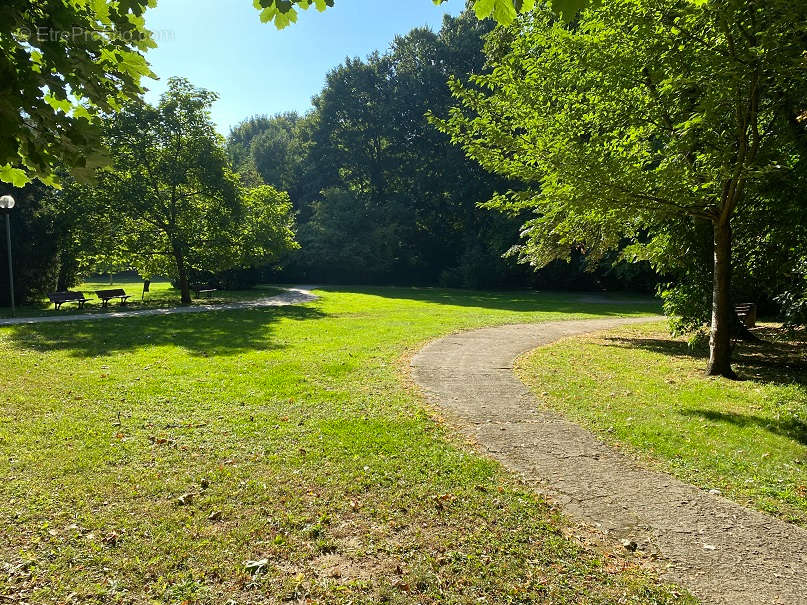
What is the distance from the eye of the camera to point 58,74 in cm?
323

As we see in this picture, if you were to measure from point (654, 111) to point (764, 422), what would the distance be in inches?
201

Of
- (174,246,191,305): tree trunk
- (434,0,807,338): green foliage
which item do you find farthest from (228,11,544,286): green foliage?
(434,0,807,338): green foliage

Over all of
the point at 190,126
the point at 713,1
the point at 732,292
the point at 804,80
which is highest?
the point at 190,126

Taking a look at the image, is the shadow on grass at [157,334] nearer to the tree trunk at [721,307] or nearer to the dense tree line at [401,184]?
the tree trunk at [721,307]

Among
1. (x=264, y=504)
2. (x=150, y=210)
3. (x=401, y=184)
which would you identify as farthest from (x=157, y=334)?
(x=401, y=184)

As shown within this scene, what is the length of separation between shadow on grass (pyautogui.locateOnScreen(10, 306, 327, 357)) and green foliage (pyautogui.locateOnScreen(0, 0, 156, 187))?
7.21 metres

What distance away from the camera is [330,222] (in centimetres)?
3922

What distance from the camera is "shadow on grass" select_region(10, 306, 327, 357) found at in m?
10.4

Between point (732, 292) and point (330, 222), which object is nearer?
point (732, 292)

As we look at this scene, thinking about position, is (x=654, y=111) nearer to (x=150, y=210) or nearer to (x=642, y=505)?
(x=642, y=505)

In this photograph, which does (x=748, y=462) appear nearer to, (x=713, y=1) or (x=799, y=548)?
(x=799, y=548)

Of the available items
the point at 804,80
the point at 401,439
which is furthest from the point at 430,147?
the point at 401,439

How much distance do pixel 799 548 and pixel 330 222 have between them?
3768 centimetres

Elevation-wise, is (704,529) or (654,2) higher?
(654,2)
